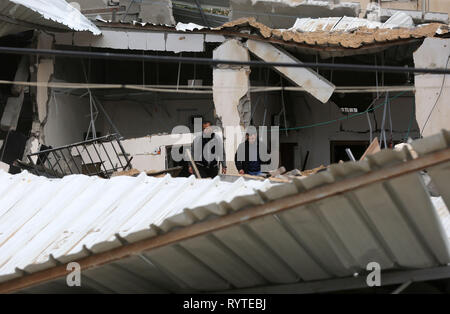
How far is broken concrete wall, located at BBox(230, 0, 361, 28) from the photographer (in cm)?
1950

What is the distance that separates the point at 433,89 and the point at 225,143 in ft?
15.0

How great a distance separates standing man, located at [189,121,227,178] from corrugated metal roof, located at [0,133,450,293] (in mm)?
6521

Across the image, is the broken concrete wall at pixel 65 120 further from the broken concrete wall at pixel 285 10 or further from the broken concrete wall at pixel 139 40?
the broken concrete wall at pixel 285 10

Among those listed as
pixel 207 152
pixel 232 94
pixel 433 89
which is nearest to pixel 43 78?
pixel 232 94

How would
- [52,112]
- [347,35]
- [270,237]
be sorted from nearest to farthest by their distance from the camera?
[270,237]
[347,35]
[52,112]

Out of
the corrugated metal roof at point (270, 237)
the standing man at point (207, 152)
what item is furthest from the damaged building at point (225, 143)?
the standing man at point (207, 152)

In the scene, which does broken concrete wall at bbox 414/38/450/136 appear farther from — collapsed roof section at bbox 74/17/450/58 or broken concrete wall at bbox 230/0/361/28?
broken concrete wall at bbox 230/0/361/28

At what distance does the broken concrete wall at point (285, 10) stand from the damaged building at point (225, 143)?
0.06 metres

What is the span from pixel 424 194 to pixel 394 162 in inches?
15.3

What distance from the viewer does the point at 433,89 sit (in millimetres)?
14133

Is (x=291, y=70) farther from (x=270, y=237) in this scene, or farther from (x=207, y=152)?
(x=270, y=237)

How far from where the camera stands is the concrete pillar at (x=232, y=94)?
15.2 m
